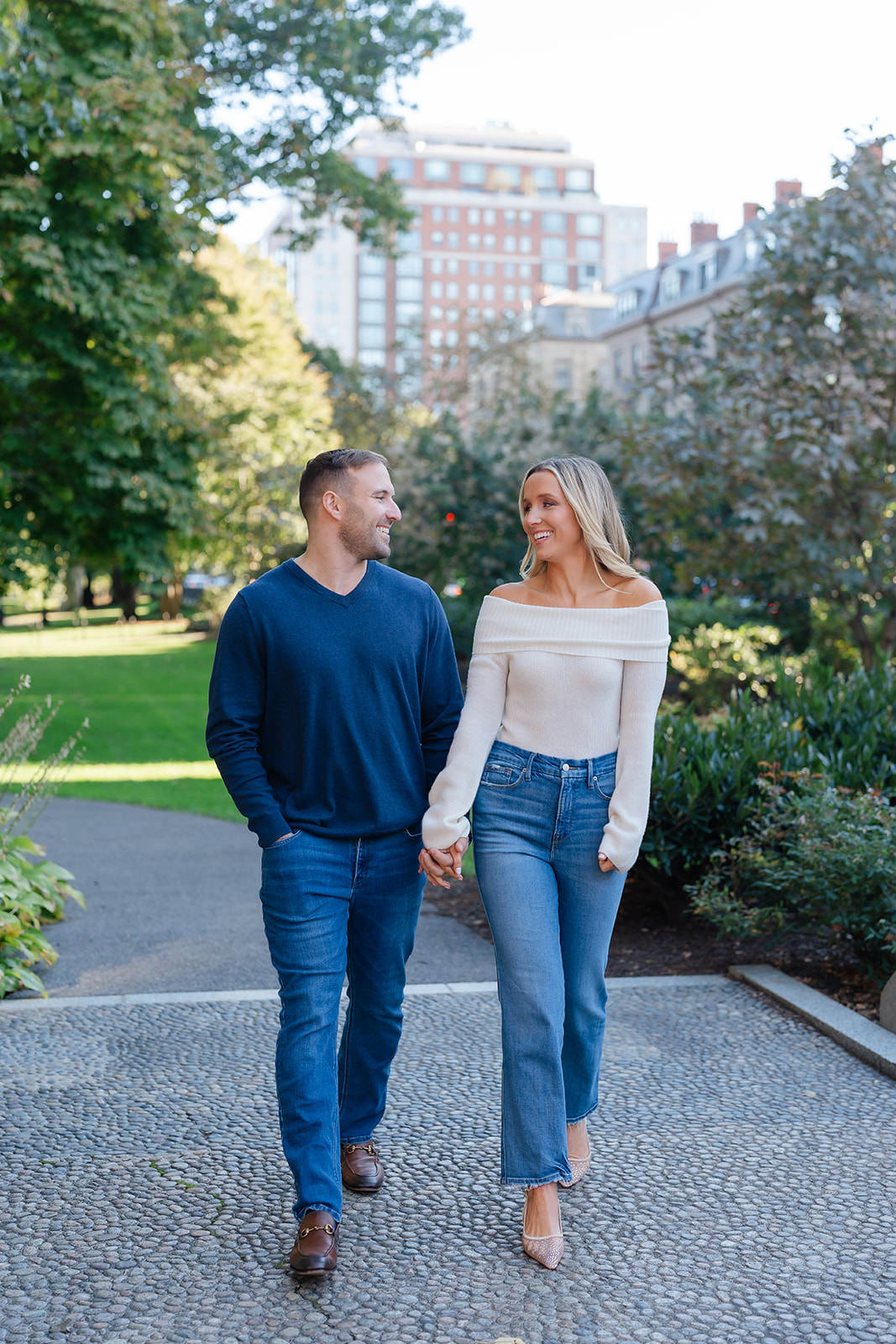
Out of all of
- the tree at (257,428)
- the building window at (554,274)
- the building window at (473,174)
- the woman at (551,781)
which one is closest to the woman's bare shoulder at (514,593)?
the woman at (551,781)

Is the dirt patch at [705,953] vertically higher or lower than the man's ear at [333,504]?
lower

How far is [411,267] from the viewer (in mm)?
146750

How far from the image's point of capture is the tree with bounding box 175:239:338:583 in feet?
116

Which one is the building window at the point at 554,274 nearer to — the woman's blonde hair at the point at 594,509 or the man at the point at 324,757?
the woman's blonde hair at the point at 594,509

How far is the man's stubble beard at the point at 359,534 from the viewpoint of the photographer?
3273 millimetres

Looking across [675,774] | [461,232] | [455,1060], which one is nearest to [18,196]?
[675,774]

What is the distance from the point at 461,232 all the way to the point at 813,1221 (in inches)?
5915

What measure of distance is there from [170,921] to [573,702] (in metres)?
4.34

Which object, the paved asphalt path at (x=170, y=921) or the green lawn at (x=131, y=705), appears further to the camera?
the green lawn at (x=131, y=705)

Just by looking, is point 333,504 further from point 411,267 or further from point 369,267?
point 369,267

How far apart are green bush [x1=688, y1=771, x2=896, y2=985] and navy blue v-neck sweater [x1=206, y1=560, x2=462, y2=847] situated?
2.48 meters

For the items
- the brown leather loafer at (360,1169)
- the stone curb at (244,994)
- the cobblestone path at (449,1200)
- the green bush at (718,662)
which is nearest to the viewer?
the cobblestone path at (449,1200)

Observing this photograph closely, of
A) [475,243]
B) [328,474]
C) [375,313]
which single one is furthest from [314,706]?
[375,313]

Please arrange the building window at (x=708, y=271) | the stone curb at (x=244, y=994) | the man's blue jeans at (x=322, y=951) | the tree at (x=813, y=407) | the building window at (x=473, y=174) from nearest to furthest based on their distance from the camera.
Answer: the man's blue jeans at (x=322, y=951)
the stone curb at (x=244, y=994)
the tree at (x=813, y=407)
the building window at (x=708, y=271)
the building window at (x=473, y=174)
